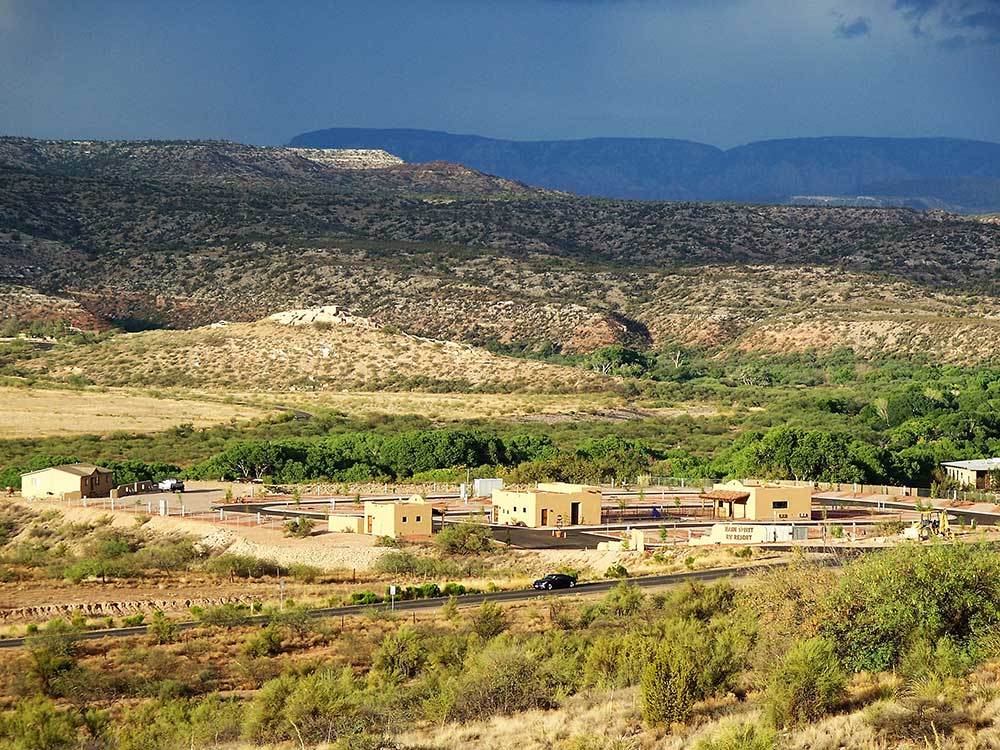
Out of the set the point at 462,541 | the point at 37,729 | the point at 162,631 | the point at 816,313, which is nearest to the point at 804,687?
the point at 37,729

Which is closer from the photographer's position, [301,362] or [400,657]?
[400,657]

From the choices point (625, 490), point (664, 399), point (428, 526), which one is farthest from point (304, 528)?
point (664, 399)

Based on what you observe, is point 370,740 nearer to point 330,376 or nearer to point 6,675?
point 6,675

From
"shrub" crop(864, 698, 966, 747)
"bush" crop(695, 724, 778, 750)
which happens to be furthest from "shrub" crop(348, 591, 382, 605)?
"bush" crop(695, 724, 778, 750)

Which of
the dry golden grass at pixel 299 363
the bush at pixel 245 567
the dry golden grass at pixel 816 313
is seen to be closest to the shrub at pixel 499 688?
the bush at pixel 245 567

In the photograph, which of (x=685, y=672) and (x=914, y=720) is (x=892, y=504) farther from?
(x=914, y=720)

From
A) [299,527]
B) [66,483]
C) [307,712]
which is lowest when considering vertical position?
[307,712]
